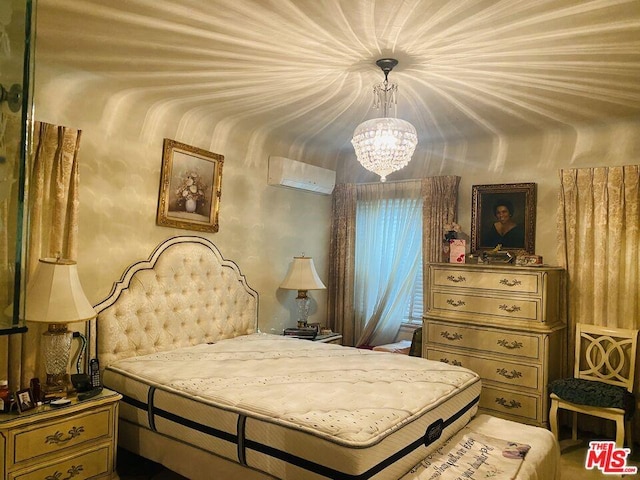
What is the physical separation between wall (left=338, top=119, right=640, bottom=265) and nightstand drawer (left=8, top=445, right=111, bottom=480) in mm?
3750

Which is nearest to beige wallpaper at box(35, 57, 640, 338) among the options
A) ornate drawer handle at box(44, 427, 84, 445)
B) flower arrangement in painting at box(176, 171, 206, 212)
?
flower arrangement in painting at box(176, 171, 206, 212)

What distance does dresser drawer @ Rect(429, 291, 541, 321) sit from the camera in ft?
12.7

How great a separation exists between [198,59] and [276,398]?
2.11m

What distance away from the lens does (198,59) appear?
289 cm

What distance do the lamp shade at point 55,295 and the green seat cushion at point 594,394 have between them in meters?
3.46

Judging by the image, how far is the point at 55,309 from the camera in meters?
2.68

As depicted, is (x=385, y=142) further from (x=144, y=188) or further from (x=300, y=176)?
(x=300, y=176)

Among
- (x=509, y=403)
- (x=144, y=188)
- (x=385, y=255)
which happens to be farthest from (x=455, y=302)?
(x=144, y=188)

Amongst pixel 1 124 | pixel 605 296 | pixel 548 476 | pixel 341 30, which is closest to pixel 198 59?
pixel 341 30

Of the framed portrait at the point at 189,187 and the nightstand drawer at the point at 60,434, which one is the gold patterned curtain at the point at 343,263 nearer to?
the framed portrait at the point at 189,187

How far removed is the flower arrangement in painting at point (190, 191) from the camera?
3.95 meters

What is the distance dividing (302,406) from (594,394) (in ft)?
7.97

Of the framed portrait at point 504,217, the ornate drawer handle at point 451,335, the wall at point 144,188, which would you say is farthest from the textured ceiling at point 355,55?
the ornate drawer handle at point 451,335

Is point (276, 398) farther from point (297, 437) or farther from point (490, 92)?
point (490, 92)
